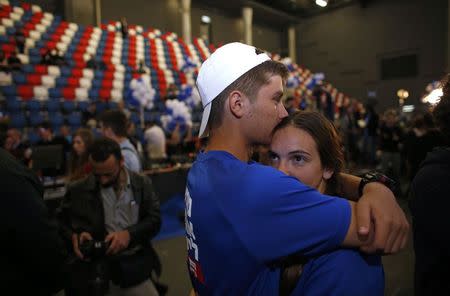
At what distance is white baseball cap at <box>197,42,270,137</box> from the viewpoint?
1.00 m

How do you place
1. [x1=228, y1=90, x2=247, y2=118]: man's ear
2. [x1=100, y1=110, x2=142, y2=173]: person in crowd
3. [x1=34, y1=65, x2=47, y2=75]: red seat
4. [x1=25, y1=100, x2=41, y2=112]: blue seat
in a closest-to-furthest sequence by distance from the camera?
[x1=228, y1=90, x2=247, y2=118]: man's ear → [x1=100, y1=110, x2=142, y2=173]: person in crowd → [x1=25, y1=100, x2=41, y2=112]: blue seat → [x1=34, y1=65, x2=47, y2=75]: red seat

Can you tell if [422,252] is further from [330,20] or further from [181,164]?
[330,20]

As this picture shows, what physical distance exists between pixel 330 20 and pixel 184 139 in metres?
15.8

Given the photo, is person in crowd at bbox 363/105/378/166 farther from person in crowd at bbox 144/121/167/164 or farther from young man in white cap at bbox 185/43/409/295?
young man in white cap at bbox 185/43/409/295

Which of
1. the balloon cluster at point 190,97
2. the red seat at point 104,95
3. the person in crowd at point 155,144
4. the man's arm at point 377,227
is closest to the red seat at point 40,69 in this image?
the red seat at point 104,95

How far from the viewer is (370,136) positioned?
8.82 meters

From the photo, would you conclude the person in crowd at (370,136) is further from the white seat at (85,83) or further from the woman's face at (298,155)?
the woman's face at (298,155)

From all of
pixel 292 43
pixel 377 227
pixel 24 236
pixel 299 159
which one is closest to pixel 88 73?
pixel 24 236

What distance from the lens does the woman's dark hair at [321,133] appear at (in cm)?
105

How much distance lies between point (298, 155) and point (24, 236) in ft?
3.52

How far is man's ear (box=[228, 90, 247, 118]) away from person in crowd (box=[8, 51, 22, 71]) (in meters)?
8.87

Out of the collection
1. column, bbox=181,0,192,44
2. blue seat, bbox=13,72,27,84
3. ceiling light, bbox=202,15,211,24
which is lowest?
blue seat, bbox=13,72,27,84

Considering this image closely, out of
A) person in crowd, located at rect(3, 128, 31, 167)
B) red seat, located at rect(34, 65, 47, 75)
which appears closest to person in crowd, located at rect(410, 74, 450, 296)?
person in crowd, located at rect(3, 128, 31, 167)

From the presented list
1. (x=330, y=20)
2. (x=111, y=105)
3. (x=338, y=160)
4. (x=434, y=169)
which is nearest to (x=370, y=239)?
(x=338, y=160)
